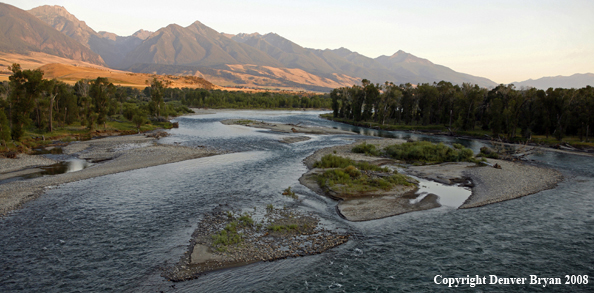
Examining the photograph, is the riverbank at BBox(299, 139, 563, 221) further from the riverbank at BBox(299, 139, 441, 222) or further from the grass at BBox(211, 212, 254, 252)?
the grass at BBox(211, 212, 254, 252)

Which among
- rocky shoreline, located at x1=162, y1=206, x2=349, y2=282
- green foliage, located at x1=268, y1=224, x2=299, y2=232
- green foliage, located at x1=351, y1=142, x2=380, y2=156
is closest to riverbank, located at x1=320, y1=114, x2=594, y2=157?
green foliage, located at x1=351, y1=142, x2=380, y2=156

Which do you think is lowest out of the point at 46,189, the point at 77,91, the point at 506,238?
the point at 46,189

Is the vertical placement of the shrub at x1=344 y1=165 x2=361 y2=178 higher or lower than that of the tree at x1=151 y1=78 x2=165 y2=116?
lower

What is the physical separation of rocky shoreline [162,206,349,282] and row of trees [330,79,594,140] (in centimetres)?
6916

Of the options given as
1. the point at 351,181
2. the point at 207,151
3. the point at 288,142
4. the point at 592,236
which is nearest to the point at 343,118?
the point at 288,142

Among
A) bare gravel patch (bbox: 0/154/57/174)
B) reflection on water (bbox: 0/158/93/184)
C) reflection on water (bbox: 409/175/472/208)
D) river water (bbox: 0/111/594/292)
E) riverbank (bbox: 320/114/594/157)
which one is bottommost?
reflection on water (bbox: 0/158/93/184)

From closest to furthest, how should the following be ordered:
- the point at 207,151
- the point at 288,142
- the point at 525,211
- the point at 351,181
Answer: the point at 525,211 < the point at 351,181 < the point at 207,151 < the point at 288,142

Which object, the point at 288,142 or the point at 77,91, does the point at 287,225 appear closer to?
the point at 288,142

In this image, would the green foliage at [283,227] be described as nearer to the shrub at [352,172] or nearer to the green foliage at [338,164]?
the shrub at [352,172]

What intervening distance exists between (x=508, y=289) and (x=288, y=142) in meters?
51.8

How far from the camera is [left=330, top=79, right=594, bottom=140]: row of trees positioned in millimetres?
64062

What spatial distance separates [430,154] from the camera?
46.0m

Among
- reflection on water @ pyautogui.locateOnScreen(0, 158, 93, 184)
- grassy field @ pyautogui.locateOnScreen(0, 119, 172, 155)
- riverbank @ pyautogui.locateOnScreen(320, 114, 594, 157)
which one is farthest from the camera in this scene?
riverbank @ pyautogui.locateOnScreen(320, 114, 594, 157)

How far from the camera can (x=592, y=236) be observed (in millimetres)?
19969
